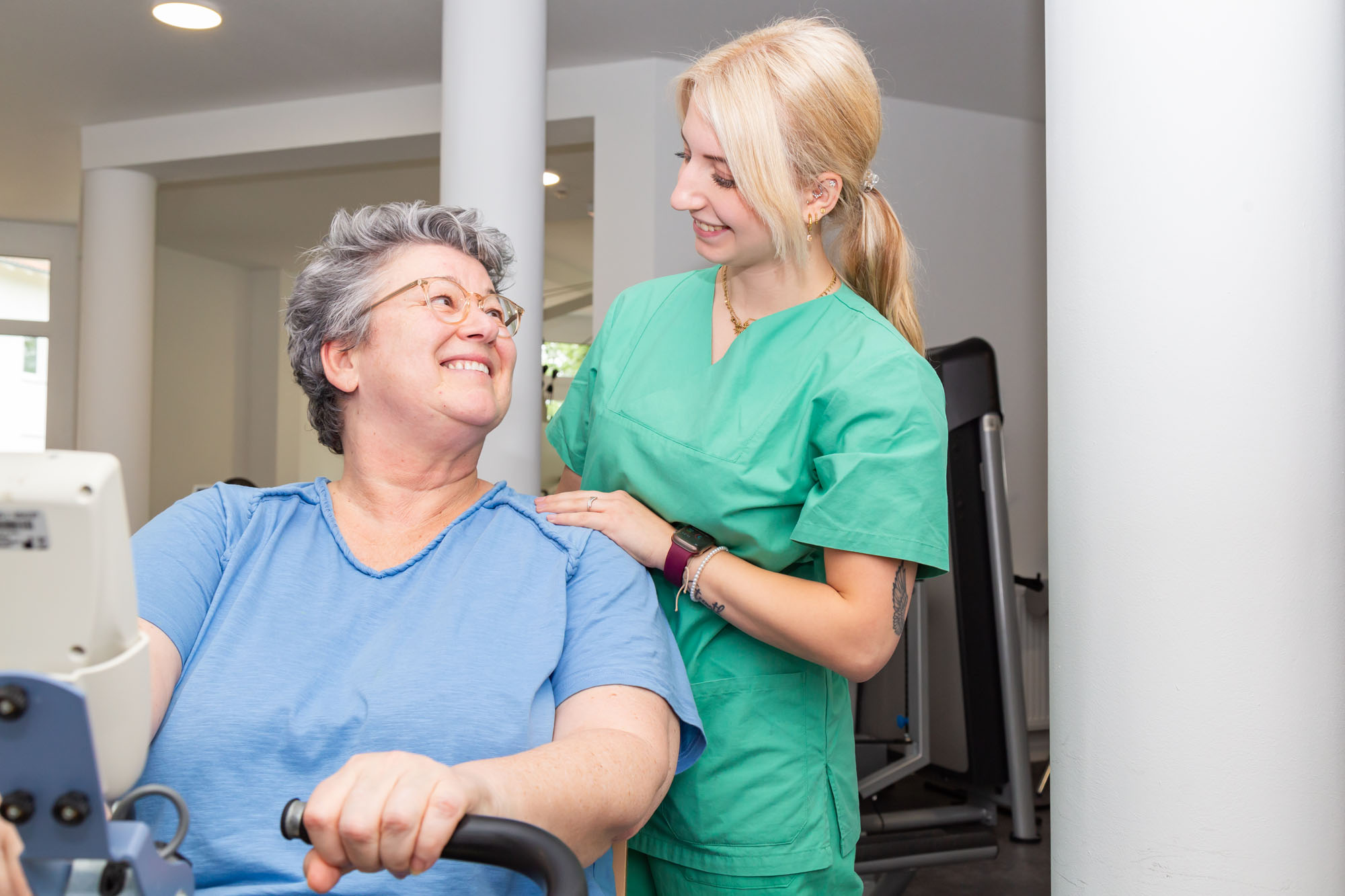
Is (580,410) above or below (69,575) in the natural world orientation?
above

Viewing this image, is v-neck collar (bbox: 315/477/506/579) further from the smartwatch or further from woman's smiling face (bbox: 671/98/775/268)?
woman's smiling face (bbox: 671/98/775/268)

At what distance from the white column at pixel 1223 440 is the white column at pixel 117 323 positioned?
422 cm

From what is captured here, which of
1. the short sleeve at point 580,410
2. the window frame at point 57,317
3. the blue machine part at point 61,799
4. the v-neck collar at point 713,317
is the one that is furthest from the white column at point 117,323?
the blue machine part at point 61,799

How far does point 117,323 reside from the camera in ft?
15.0

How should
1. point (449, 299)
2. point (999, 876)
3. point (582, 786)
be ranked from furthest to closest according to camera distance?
1. point (999, 876)
2. point (449, 299)
3. point (582, 786)

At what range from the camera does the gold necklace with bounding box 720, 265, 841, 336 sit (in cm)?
144

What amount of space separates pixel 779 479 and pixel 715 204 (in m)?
0.34

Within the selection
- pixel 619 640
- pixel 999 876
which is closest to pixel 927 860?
pixel 999 876

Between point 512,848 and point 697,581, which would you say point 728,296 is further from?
point 512,848

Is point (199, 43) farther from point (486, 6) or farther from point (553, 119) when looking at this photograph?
point (486, 6)

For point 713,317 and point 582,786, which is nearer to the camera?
point 582,786

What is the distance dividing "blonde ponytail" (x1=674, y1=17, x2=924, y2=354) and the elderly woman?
37cm

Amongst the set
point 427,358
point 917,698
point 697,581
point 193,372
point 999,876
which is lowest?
point 999,876

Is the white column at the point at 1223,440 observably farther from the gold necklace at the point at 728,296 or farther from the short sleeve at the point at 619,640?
the short sleeve at the point at 619,640
